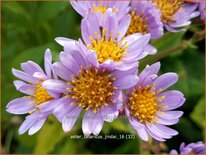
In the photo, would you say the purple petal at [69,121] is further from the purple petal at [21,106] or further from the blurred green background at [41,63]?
the blurred green background at [41,63]

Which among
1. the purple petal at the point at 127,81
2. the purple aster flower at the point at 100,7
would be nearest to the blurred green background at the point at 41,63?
the purple aster flower at the point at 100,7

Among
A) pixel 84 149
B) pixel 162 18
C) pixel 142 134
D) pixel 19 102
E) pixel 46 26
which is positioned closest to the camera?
pixel 142 134

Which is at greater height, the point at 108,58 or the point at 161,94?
the point at 108,58

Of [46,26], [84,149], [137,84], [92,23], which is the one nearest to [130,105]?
[137,84]

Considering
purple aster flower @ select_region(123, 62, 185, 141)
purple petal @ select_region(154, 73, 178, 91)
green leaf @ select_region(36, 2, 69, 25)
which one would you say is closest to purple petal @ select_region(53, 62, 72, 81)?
purple aster flower @ select_region(123, 62, 185, 141)

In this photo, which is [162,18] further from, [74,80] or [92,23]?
[74,80]

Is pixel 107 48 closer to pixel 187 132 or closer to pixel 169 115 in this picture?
pixel 169 115

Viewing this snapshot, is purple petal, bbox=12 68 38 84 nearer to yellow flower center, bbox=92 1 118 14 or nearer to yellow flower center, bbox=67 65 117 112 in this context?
yellow flower center, bbox=67 65 117 112

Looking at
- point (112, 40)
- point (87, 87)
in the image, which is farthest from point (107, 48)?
point (87, 87)
